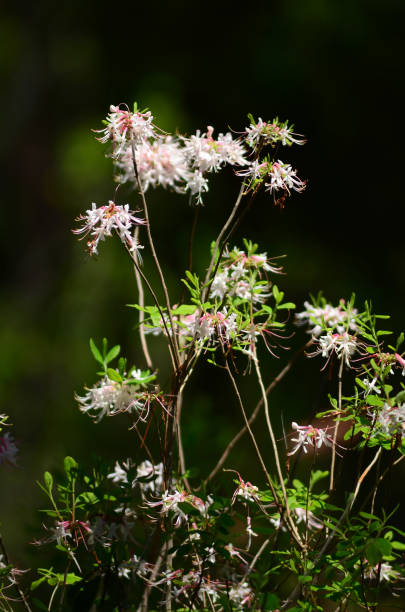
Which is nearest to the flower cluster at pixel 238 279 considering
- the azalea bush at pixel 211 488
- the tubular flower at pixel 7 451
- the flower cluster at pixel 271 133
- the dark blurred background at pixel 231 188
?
the azalea bush at pixel 211 488

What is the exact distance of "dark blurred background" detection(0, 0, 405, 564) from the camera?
7.96 ft

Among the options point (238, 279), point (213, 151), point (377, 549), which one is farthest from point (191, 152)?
point (377, 549)

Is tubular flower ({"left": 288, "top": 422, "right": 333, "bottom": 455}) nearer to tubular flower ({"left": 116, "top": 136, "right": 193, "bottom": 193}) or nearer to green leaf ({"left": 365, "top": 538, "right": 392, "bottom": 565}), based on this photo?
green leaf ({"left": 365, "top": 538, "right": 392, "bottom": 565})

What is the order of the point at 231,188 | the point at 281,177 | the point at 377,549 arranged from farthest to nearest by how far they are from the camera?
the point at 231,188 → the point at 281,177 → the point at 377,549

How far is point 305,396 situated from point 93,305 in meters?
0.88

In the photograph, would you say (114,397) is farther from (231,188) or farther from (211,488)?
(231,188)

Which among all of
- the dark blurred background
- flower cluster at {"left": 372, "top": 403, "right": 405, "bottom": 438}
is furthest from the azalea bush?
the dark blurred background

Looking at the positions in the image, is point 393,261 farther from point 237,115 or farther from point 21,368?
point 21,368

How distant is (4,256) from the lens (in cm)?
324

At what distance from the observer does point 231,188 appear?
2.57 m

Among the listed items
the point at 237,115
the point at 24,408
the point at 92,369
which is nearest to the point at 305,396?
the point at 92,369

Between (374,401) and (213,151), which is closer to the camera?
(374,401)

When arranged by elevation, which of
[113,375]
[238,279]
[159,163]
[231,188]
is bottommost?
[113,375]

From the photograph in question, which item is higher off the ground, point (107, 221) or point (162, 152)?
point (162, 152)
